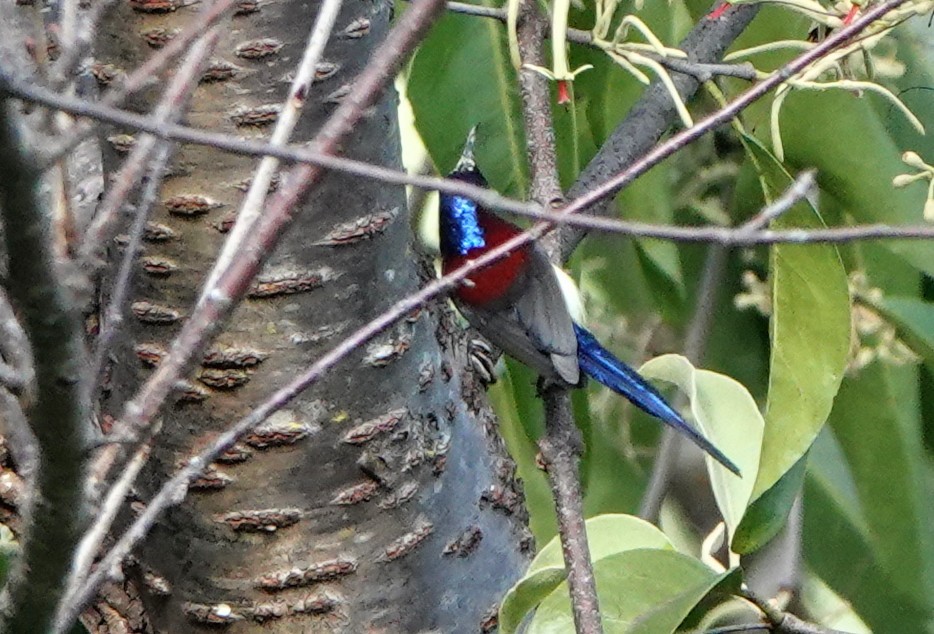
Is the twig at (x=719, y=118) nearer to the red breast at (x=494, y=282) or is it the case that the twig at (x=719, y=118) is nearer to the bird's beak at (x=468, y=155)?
the bird's beak at (x=468, y=155)

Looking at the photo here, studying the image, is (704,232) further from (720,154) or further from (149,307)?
(720,154)

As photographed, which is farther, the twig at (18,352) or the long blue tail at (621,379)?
the long blue tail at (621,379)

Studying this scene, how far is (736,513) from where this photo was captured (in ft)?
4.34

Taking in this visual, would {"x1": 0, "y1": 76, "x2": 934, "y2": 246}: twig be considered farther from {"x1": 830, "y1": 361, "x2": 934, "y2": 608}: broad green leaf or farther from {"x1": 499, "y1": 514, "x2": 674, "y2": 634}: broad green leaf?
{"x1": 830, "y1": 361, "x2": 934, "y2": 608}: broad green leaf

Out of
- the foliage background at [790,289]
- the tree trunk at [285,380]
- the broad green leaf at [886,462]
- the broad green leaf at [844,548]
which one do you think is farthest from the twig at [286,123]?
the broad green leaf at [844,548]

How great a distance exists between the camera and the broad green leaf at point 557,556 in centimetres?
106

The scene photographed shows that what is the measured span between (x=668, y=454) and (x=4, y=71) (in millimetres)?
1663

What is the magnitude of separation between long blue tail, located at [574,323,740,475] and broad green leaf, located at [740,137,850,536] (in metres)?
0.44

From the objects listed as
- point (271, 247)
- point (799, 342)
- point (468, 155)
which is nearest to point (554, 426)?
point (799, 342)

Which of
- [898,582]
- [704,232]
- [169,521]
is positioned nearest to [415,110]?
[169,521]

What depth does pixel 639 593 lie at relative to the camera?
3.56ft

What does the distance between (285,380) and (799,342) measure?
1.48ft

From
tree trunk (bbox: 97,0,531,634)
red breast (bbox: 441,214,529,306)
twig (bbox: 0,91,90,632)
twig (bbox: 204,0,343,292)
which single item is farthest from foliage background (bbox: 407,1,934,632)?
twig (bbox: 0,91,90,632)

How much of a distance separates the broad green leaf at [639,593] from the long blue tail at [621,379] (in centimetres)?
47
